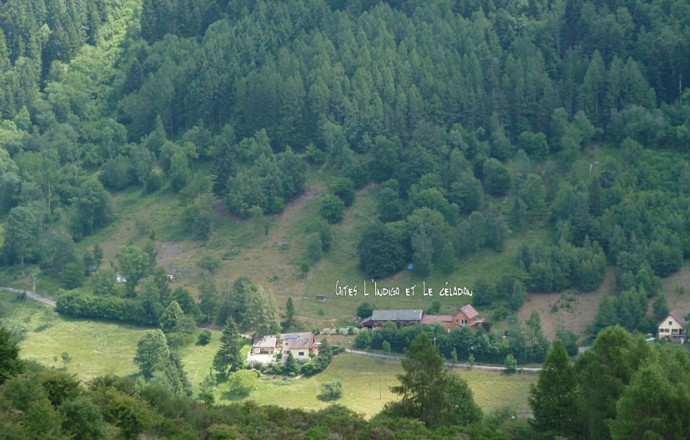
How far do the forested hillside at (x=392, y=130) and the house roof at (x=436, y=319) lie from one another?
3472 millimetres

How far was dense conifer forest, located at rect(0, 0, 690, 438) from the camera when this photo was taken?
354 feet

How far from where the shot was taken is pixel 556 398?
66.5 meters

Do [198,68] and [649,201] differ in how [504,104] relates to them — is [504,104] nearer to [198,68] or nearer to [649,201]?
[649,201]

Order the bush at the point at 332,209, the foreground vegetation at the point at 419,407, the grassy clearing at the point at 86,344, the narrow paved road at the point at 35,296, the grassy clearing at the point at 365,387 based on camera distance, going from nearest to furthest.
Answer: the foreground vegetation at the point at 419,407
the grassy clearing at the point at 365,387
the grassy clearing at the point at 86,344
the narrow paved road at the point at 35,296
the bush at the point at 332,209

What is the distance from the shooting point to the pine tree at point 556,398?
6625 cm

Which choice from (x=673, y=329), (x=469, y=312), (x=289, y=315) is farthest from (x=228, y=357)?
(x=673, y=329)

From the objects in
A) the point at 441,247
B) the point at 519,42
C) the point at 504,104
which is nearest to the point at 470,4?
the point at 519,42

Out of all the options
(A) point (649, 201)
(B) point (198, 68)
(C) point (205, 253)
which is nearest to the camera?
(A) point (649, 201)

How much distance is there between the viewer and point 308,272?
114 m

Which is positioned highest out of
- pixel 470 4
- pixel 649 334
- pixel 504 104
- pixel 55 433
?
pixel 470 4

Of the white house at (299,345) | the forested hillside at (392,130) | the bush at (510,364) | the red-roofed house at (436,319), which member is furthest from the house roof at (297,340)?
the bush at (510,364)

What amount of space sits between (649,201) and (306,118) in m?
35.0

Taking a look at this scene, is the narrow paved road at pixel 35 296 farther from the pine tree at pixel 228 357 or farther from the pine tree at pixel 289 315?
the pine tree at pixel 289 315

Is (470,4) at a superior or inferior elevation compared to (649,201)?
superior
